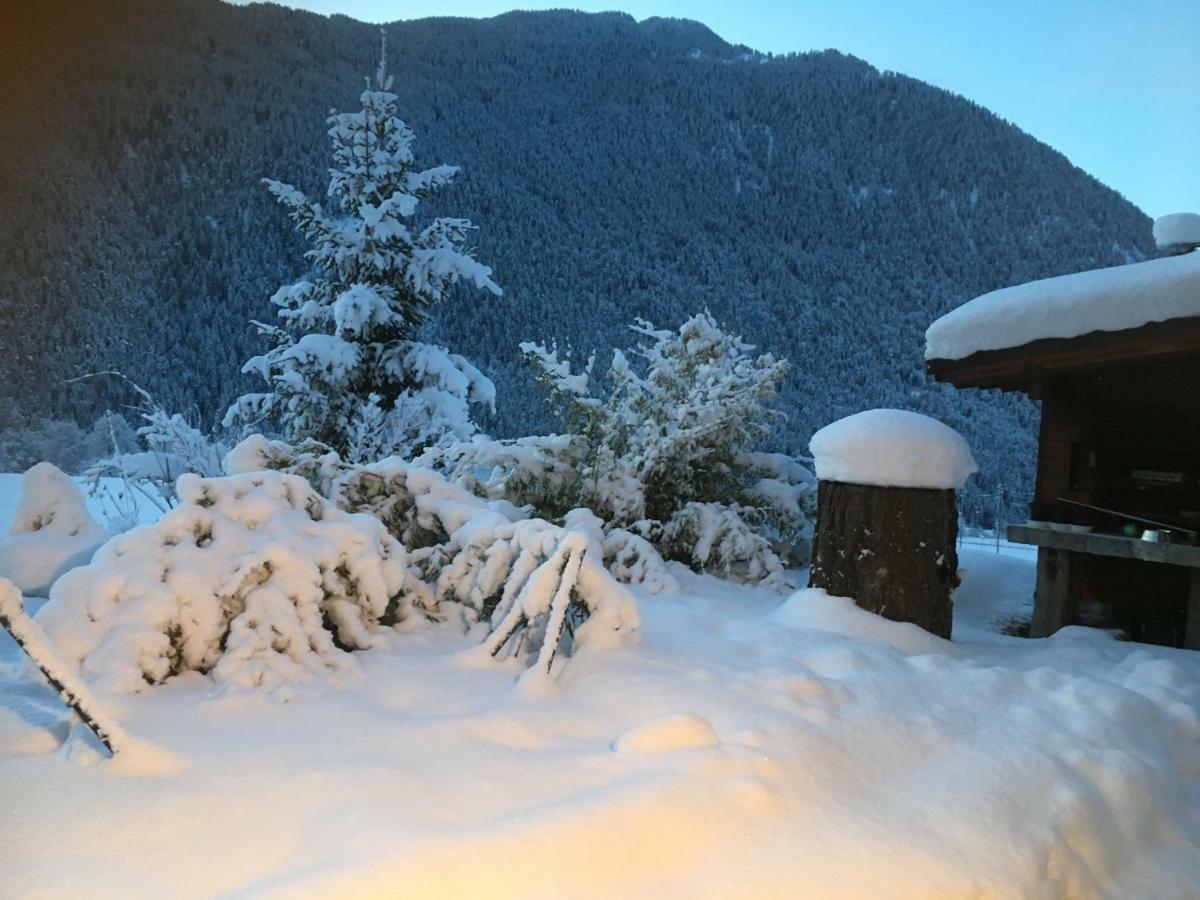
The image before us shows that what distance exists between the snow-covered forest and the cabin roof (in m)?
0.04

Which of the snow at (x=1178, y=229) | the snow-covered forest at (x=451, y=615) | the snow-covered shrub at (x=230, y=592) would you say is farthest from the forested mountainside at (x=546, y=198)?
the snow at (x=1178, y=229)

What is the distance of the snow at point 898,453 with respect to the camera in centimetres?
351

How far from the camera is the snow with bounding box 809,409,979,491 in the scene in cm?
351

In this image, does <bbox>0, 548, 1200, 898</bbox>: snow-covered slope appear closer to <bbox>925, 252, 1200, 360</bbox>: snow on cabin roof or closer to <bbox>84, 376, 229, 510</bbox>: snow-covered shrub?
<bbox>925, 252, 1200, 360</bbox>: snow on cabin roof

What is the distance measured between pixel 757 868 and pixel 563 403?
4317 millimetres

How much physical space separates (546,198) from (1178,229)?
1088 centimetres

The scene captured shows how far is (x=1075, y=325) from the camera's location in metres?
4.16

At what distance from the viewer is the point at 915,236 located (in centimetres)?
1627

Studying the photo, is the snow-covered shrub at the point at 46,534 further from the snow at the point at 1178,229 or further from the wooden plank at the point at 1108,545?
the snow at the point at 1178,229

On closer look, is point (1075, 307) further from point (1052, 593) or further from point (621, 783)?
point (621, 783)

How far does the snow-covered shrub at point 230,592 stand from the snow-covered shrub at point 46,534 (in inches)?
26.1

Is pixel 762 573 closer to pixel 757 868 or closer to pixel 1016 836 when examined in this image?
pixel 1016 836

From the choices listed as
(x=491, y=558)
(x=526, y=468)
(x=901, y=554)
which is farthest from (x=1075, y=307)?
(x=491, y=558)

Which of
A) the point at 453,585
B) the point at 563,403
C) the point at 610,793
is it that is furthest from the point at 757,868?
the point at 563,403
